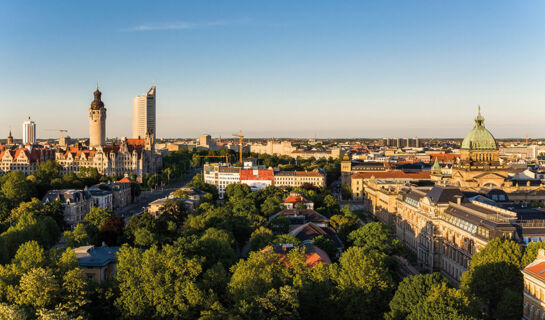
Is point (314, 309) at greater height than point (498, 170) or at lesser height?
lesser

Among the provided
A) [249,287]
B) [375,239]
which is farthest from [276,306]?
[375,239]

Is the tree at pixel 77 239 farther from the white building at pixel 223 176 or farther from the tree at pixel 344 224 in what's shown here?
the white building at pixel 223 176

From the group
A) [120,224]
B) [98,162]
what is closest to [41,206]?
[120,224]

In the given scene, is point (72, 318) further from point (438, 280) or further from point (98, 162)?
point (98, 162)

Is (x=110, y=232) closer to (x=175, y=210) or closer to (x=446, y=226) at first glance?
(x=175, y=210)

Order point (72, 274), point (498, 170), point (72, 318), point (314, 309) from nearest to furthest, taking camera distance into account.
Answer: point (72, 318) < point (72, 274) < point (314, 309) < point (498, 170)

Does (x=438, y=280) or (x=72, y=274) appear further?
(x=438, y=280)

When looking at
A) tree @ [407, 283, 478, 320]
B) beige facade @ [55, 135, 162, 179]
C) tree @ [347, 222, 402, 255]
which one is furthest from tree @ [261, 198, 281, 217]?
beige facade @ [55, 135, 162, 179]

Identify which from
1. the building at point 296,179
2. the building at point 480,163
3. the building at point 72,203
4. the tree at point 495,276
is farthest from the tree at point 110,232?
the building at point 296,179
